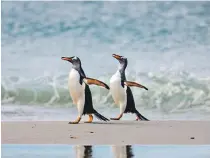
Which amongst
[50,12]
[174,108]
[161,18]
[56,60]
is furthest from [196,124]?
[50,12]

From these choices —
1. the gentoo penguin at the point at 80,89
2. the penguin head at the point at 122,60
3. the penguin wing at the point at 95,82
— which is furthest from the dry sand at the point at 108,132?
the penguin head at the point at 122,60

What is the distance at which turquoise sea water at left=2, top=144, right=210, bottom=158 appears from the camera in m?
3.64

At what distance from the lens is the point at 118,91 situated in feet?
19.9

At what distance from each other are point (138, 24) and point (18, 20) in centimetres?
145

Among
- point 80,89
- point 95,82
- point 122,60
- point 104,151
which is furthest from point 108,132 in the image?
point 104,151

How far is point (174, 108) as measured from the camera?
19.2 feet

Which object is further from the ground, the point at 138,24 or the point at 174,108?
the point at 138,24

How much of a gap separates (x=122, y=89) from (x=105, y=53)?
0.48 m

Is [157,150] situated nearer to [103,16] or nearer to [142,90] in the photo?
[142,90]

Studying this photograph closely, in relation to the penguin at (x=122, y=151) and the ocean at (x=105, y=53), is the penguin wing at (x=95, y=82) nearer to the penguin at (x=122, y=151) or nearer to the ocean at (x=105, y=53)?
the ocean at (x=105, y=53)

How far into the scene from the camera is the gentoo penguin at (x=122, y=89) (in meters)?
5.92

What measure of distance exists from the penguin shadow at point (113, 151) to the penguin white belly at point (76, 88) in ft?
5.40

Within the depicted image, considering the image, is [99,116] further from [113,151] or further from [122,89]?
[113,151]

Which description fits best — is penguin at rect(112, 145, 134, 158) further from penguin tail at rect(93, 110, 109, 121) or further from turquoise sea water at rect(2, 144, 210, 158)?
penguin tail at rect(93, 110, 109, 121)
